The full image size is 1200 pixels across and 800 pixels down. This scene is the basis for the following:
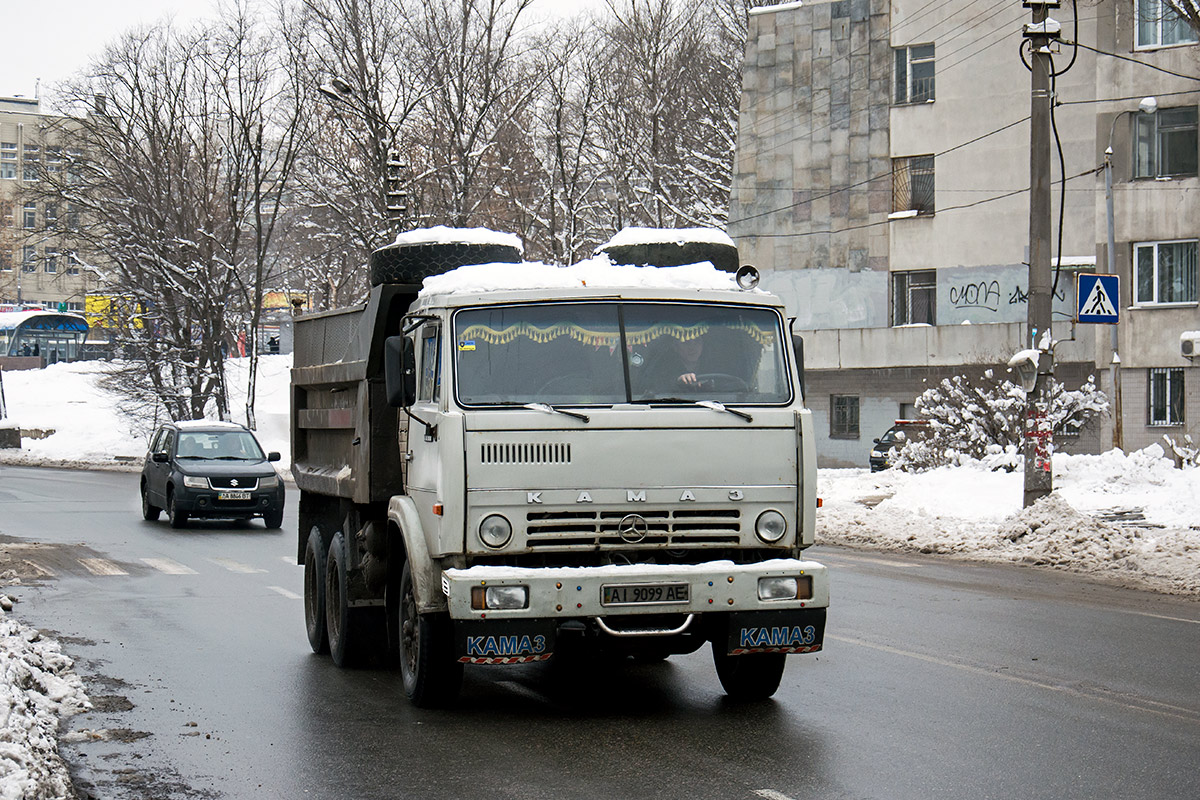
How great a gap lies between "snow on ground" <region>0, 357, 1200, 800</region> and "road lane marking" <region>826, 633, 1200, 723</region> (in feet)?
10.2

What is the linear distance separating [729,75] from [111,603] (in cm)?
4139

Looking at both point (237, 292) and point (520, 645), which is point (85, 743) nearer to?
point (520, 645)

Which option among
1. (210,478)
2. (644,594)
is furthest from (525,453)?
(210,478)

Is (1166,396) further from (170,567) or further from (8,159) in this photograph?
(8,159)

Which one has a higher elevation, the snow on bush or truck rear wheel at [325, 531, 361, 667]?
the snow on bush

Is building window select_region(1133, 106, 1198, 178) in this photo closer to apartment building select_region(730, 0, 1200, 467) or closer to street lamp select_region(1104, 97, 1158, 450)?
apartment building select_region(730, 0, 1200, 467)

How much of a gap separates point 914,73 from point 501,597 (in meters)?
37.9

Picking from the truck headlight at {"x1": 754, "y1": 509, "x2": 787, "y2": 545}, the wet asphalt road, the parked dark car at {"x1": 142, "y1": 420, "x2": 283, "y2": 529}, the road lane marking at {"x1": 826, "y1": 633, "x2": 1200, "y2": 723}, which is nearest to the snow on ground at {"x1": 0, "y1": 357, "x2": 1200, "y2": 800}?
the wet asphalt road

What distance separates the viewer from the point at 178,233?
4766 centimetres

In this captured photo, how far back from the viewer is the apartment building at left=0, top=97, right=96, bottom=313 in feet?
156

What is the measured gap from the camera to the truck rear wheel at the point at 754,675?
8375mm

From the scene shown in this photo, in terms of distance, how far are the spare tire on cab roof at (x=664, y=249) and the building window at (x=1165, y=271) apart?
29.2m

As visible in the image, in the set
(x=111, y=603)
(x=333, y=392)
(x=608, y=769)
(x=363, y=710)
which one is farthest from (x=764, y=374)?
(x=111, y=603)

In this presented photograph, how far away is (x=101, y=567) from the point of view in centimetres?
1697
